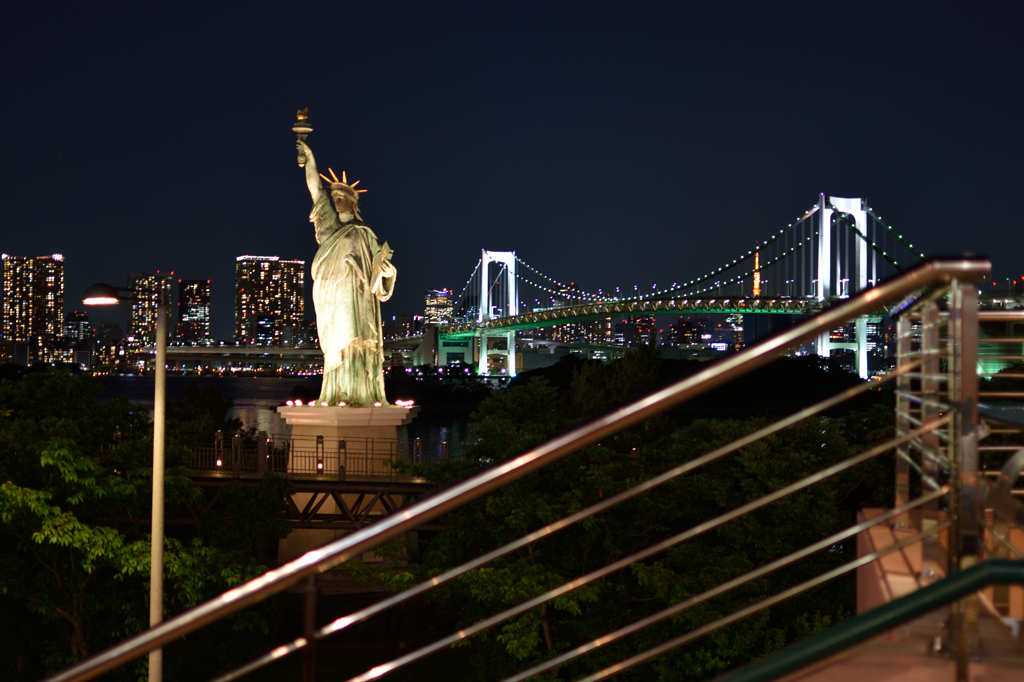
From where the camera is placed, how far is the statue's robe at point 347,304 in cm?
1462

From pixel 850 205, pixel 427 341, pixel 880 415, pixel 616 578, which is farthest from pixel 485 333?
pixel 616 578

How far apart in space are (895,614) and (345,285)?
546 inches

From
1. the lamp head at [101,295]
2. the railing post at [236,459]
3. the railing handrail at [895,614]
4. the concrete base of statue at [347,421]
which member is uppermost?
the lamp head at [101,295]

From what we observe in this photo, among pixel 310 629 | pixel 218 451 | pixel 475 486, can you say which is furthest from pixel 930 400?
pixel 218 451

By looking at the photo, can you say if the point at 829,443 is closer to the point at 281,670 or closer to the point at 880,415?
the point at 880,415

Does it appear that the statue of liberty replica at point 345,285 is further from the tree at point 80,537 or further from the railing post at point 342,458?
the tree at point 80,537

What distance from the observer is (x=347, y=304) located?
48.4 feet

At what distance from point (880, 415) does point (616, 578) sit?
714 centimetres

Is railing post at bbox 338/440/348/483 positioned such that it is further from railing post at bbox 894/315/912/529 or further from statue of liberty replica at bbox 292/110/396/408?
railing post at bbox 894/315/912/529

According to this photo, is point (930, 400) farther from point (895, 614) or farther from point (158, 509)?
point (158, 509)

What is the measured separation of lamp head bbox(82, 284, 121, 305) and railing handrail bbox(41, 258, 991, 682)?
6621 millimetres

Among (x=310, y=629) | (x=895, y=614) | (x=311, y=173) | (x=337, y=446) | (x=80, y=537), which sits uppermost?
(x=311, y=173)

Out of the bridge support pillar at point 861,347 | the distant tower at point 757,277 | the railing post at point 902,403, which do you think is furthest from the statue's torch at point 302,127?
the distant tower at point 757,277

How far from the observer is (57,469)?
923 centimetres
